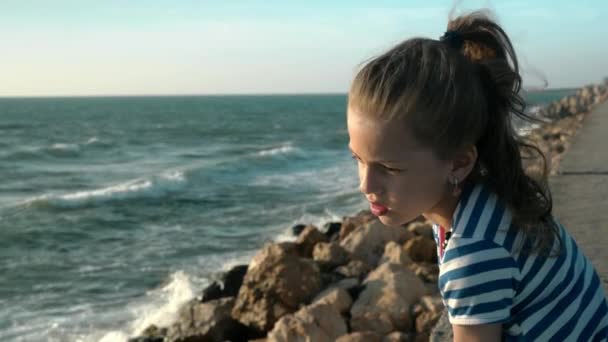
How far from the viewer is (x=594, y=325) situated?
1803 millimetres

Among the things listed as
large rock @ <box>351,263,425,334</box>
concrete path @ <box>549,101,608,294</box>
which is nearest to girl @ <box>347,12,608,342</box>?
concrete path @ <box>549,101,608,294</box>

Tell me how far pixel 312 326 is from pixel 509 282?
10.6 ft

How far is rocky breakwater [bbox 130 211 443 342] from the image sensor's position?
15.7ft

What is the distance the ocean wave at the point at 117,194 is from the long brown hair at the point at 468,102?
14966 millimetres

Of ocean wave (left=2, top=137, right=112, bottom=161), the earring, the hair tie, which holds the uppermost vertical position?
the hair tie

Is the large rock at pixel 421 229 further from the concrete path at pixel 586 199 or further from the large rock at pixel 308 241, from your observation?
the concrete path at pixel 586 199

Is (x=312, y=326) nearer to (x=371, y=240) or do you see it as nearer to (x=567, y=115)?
(x=371, y=240)

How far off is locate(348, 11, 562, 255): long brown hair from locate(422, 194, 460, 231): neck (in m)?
0.07

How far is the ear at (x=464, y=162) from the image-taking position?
1.70 m

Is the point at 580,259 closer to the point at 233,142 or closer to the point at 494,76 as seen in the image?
the point at 494,76

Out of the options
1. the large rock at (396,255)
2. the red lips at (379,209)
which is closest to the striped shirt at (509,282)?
the red lips at (379,209)

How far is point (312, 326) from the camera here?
4691mm

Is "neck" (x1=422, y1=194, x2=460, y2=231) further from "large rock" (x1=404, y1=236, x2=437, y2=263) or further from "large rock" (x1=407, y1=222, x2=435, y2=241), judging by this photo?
"large rock" (x1=407, y1=222, x2=435, y2=241)

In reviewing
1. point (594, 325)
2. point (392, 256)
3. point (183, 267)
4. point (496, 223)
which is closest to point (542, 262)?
point (496, 223)
